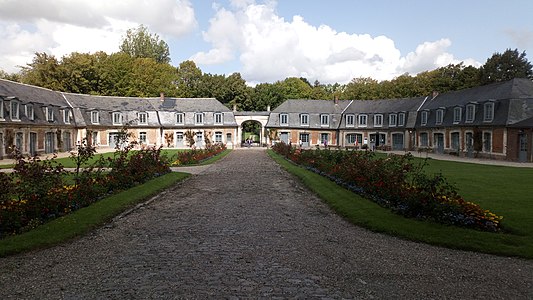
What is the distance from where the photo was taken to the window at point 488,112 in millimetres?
33875

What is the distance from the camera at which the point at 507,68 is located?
52.1 m

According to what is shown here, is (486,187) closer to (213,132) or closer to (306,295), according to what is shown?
(306,295)

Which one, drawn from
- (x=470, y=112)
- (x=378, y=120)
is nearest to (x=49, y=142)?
(x=378, y=120)

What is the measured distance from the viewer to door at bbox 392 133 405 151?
4996 centimetres

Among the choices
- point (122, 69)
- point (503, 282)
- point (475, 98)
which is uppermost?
point (122, 69)

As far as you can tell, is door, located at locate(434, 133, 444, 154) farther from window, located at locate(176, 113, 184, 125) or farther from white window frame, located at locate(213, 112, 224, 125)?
window, located at locate(176, 113, 184, 125)

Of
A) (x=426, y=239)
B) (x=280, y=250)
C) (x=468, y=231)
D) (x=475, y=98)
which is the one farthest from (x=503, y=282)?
(x=475, y=98)

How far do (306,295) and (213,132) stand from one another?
2005 inches

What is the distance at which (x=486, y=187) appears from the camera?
48.3 ft

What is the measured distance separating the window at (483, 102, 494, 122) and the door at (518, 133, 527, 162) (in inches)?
136

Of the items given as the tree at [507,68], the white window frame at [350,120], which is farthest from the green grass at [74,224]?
the tree at [507,68]

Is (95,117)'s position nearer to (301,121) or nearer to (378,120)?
(301,121)

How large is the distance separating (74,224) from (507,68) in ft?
189

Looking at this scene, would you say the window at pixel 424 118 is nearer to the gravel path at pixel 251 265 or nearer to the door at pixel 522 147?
the door at pixel 522 147
